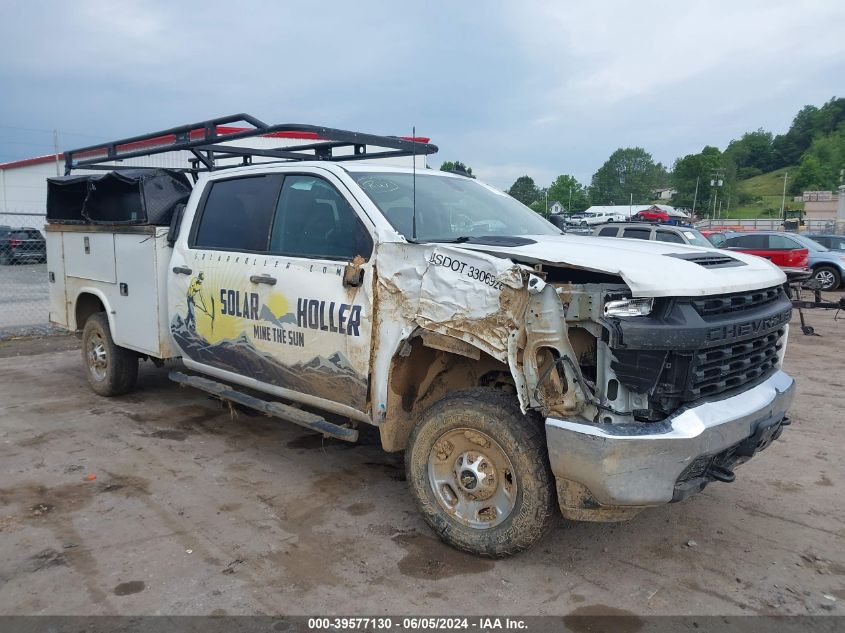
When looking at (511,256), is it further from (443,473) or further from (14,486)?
(14,486)

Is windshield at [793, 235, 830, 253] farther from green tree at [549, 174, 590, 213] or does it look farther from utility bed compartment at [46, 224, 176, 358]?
green tree at [549, 174, 590, 213]

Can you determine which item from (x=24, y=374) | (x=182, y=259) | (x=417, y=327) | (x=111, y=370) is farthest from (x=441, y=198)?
(x=24, y=374)

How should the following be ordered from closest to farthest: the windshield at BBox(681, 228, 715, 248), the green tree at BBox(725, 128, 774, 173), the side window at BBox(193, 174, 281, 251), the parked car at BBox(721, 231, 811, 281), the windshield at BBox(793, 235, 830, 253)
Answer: the side window at BBox(193, 174, 281, 251)
the windshield at BBox(681, 228, 715, 248)
the parked car at BBox(721, 231, 811, 281)
the windshield at BBox(793, 235, 830, 253)
the green tree at BBox(725, 128, 774, 173)

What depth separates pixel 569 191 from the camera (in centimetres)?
8038

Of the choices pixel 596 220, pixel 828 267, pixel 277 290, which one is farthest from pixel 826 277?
pixel 277 290

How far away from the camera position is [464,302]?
3.29m

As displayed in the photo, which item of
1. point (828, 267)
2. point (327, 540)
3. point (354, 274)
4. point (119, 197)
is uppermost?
point (119, 197)

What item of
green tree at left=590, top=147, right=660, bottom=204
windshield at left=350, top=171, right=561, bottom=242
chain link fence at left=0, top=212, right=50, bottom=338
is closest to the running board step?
windshield at left=350, top=171, right=561, bottom=242

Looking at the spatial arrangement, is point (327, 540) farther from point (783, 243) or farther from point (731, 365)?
point (783, 243)

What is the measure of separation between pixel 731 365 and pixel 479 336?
1218mm

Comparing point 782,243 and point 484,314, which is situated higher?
point 484,314

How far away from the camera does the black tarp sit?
566 cm

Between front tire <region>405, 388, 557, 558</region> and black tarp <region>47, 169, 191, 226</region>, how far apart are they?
334 cm

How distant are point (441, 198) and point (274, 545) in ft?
7.78
